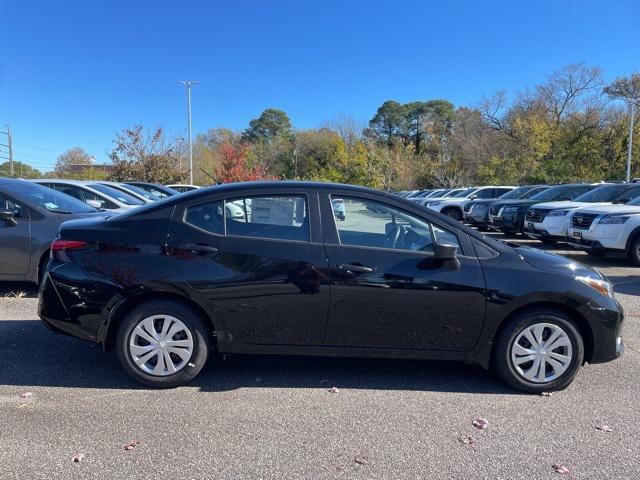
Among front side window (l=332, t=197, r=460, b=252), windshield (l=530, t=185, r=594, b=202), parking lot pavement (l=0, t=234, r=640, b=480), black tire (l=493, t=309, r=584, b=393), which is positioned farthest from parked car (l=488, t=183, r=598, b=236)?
front side window (l=332, t=197, r=460, b=252)

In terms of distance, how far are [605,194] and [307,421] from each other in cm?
1143

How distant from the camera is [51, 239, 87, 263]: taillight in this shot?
3857 mm

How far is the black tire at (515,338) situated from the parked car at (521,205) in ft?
34.2

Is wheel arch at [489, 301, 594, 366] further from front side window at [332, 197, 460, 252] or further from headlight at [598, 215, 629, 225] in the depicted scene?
headlight at [598, 215, 629, 225]

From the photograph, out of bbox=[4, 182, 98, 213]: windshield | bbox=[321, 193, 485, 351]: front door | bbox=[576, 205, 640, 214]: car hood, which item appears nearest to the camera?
bbox=[321, 193, 485, 351]: front door

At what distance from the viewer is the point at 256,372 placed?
4172 mm

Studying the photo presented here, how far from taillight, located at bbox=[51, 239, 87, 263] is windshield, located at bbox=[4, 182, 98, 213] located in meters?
2.80

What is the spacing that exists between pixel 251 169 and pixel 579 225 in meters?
39.0

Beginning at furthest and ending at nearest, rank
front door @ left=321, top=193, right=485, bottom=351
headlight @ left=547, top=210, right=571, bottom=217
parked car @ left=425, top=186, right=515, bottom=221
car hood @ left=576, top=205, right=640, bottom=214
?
parked car @ left=425, top=186, right=515, bottom=221, headlight @ left=547, top=210, right=571, bottom=217, car hood @ left=576, top=205, right=640, bottom=214, front door @ left=321, top=193, right=485, bottom=351

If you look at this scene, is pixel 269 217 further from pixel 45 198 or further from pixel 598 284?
pixel 45 198

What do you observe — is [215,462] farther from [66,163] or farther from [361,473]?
[66,163]

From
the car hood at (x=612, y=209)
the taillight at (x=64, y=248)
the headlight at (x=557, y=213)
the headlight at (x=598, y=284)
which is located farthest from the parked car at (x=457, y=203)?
the taillight at (x=64, y=248)

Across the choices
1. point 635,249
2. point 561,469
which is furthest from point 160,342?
point 635,249

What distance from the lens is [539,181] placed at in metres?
35.1
